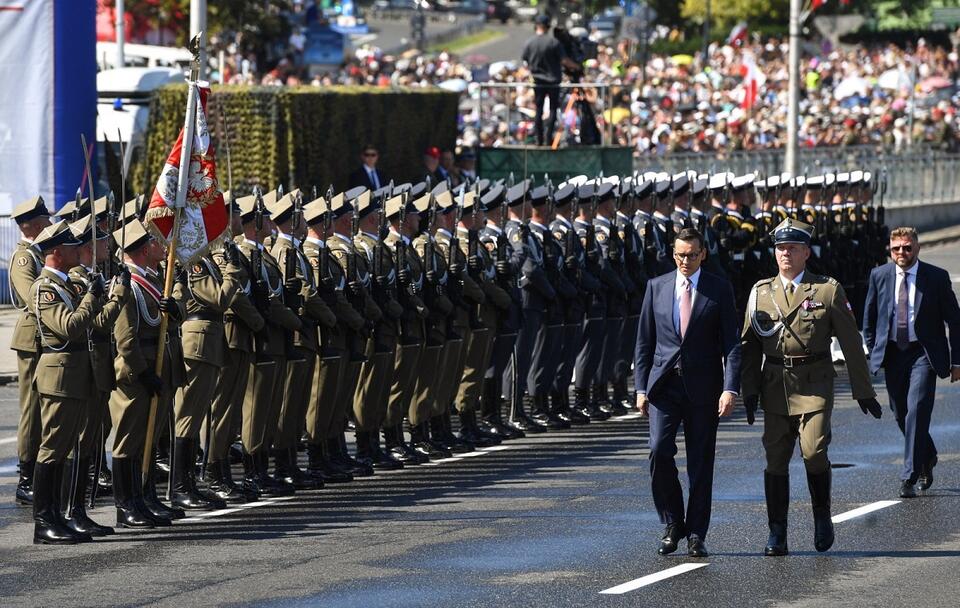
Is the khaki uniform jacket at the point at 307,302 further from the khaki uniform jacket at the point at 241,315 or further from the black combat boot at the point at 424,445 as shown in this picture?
the black combat boot at the point at 424,445

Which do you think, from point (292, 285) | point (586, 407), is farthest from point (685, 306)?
point (586, 407)

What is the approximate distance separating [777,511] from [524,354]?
5.58 meters

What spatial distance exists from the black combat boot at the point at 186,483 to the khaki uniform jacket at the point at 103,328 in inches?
43.5

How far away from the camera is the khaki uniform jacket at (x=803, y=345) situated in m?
10.9

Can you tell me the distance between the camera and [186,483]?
12383mm

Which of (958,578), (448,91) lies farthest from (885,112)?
(958,578)

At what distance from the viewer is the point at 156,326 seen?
39.1ft

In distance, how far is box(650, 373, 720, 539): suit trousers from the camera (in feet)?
35.1

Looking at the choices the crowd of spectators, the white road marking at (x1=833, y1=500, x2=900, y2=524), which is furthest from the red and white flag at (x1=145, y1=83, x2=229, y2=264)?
the crowd of spectators

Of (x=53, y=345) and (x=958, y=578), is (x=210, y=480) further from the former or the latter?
(x=958, y=578)

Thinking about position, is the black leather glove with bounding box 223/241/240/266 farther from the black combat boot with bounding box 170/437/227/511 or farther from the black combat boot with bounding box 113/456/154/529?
the black combat boot with bounding box 113/456/154/529

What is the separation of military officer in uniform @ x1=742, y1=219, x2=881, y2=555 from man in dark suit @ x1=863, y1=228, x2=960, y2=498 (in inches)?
81.5

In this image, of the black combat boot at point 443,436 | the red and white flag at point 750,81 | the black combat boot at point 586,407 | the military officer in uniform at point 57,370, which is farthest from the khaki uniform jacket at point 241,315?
the red and white flag at point 750,81

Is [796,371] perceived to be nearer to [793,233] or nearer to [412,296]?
[793,233]
